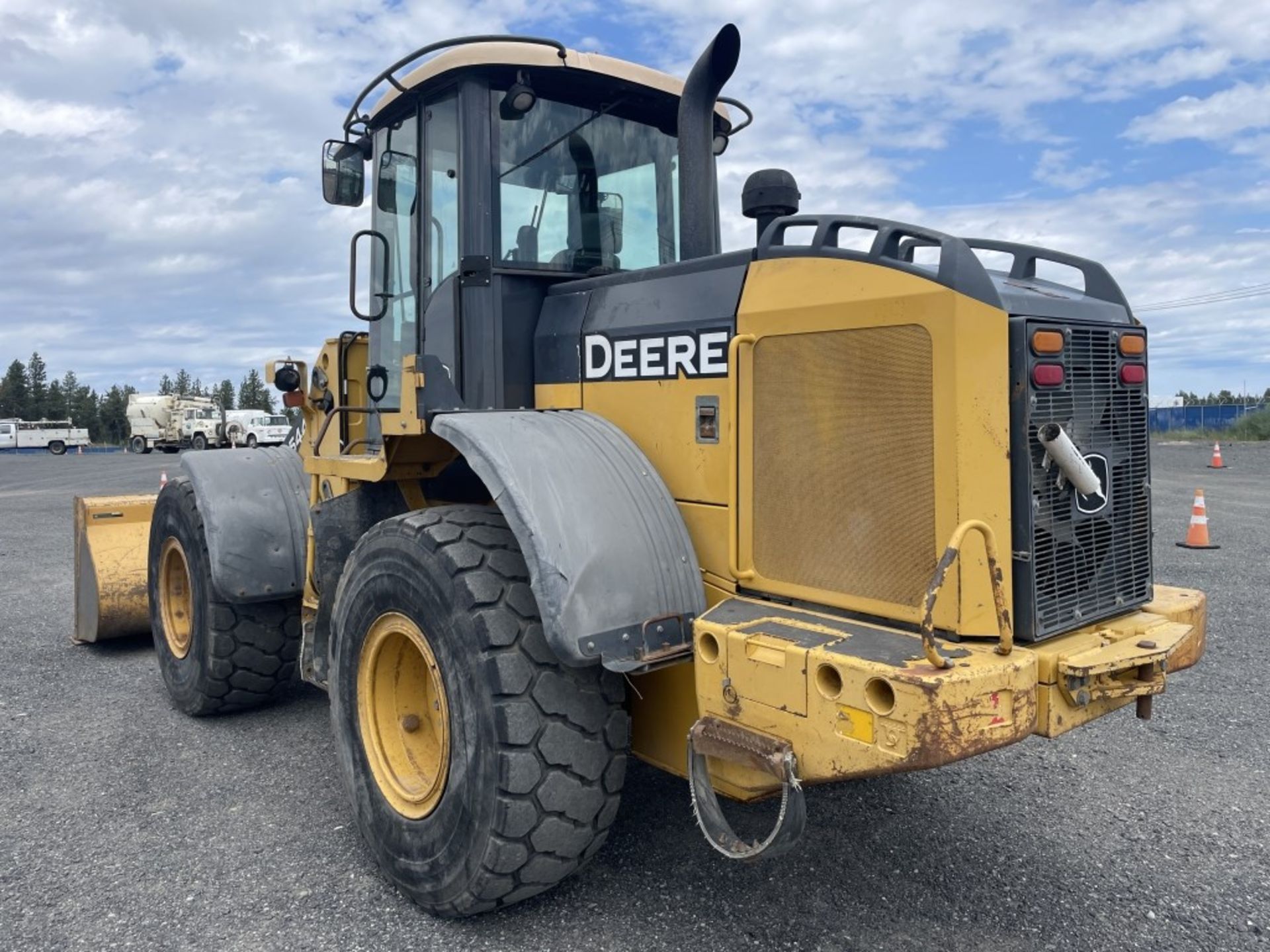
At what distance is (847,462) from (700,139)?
148 cm

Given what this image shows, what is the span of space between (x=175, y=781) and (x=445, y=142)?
289cm

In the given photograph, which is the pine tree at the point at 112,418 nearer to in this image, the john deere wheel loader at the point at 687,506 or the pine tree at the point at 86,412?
the pine tree at the point at 86,412

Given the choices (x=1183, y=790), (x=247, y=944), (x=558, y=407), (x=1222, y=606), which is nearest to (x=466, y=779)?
(x=247, y=944)

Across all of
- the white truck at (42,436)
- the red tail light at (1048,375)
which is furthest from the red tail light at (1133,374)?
the white truck at (42,436)

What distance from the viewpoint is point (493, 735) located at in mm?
2760

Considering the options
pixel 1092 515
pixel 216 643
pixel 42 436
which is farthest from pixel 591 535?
pixel 42 436

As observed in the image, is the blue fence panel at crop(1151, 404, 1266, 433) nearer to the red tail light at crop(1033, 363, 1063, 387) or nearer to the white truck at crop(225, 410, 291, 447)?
the white truck at crop(225, 410, 291, 447)

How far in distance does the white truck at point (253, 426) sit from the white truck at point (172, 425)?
664mm

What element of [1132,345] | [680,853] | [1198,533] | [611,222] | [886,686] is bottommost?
[680,853]

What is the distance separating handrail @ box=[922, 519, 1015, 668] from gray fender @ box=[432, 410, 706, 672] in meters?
0.76

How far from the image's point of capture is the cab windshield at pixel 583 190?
12.4 feet

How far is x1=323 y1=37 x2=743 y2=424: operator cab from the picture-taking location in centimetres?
371

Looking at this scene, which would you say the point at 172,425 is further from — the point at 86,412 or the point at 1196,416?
the point at 1196,416

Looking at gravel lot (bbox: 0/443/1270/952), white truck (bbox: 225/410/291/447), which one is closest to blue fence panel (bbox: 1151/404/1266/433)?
white truck (bbox: 225/410/291/447)
